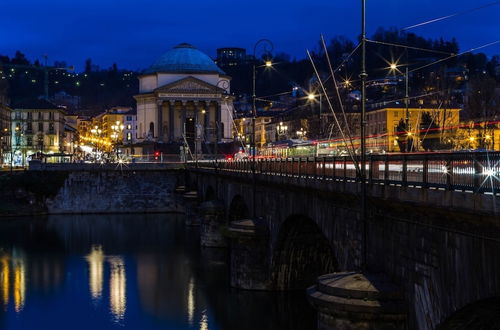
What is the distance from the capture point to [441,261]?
16672 millimetres

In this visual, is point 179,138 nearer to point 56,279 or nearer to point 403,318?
point 56,279

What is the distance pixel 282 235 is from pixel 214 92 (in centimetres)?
9757

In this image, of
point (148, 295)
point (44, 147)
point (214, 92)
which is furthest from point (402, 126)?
point (44, 147)

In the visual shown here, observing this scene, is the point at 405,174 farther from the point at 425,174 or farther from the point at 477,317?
the point at 477,317

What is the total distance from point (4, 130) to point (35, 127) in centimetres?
2019

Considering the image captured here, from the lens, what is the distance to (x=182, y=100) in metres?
133

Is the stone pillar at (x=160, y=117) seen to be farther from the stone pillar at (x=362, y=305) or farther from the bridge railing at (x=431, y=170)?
the stone pillar at (x=362, y=305)

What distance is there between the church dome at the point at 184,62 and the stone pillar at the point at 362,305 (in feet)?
386

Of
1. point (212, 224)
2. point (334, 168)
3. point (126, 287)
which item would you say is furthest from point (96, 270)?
point (334, 168)

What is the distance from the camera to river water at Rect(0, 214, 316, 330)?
36062 millimetres

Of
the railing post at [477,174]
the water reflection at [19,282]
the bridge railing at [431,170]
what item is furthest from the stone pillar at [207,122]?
the railing post at [477,174]

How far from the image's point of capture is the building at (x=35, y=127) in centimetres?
16100

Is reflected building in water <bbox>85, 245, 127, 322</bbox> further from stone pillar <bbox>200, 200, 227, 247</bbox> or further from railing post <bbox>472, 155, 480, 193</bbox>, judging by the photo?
railing post <bbox>472, 155, 480, 193</bbox>

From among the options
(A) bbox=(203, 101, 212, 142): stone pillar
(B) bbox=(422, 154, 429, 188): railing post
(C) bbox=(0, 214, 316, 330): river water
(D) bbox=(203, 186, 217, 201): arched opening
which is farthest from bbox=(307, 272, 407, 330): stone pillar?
(A) bbox=(203, 101, 212, 142): stone pillar
